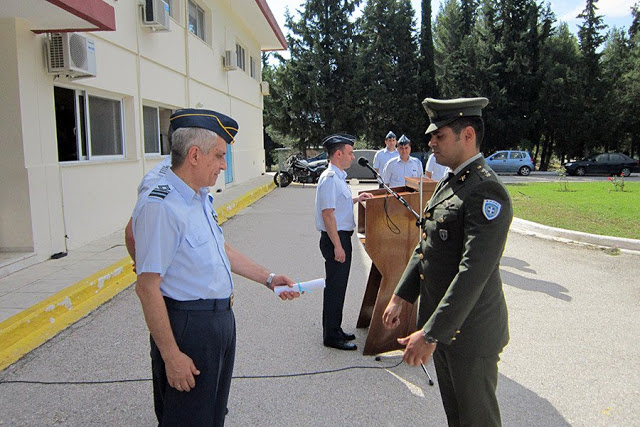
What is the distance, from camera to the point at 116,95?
9.12m

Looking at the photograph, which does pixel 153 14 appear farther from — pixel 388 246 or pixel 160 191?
pixel 160 191

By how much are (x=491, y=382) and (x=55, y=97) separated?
7.33m

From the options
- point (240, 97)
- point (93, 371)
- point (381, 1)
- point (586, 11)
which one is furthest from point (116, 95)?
point (586, 11)

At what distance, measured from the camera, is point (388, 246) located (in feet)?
13.6

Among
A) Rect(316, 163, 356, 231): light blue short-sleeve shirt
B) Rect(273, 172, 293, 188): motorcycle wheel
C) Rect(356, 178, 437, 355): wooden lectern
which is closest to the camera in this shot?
→ Rect(356, 178, 437, 355): wooden lectern

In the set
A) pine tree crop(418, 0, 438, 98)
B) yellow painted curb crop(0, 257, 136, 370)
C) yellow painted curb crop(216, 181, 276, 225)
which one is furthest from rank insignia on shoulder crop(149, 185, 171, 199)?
pine tree crop(418, 0, 438, 98)

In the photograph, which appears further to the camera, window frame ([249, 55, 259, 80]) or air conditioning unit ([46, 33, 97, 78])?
window frame ([249, 55, 259, 80])

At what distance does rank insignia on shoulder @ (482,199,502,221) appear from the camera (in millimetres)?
2107

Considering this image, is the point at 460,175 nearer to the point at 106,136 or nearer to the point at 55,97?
the point at 55,97

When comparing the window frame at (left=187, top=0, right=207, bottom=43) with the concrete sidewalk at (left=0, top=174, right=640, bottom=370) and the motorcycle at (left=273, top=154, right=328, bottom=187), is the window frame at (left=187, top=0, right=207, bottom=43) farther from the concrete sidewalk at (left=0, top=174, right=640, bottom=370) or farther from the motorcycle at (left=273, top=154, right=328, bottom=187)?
the concrete sidewalk at (left=0, top=174, right=640, bottom=370)

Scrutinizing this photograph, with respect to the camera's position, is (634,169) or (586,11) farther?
(586,11)

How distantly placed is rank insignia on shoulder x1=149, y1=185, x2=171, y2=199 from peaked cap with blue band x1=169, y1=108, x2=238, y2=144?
274 mm

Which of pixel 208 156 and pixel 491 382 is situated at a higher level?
pixel 208 156

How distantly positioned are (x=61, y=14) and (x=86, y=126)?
2.51m
